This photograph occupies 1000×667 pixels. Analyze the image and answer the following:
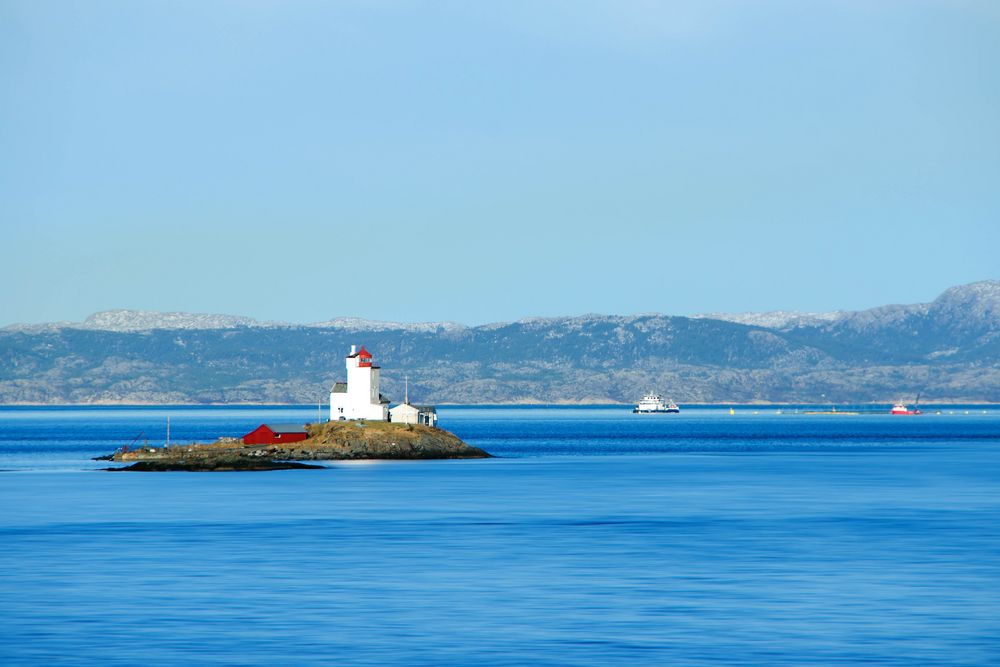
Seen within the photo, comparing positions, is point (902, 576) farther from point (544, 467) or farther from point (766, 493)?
point (544, 467)

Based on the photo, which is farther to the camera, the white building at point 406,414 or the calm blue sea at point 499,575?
the white building at point 406,414

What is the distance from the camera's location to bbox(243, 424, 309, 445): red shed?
15075 centimetres

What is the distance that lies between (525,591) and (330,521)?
97.3 feet

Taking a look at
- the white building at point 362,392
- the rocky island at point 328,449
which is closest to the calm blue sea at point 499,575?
the rocky island at point 328,449

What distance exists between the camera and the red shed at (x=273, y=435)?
151 metres

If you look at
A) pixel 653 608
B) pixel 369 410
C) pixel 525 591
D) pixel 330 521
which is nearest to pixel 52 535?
pixel 330 521

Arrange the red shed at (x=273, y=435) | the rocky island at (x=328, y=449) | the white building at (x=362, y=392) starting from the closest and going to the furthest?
the rocky island at (x=328, y=449)
the red shed at (x=273, y=435)
the white building at (x=362, y=392)

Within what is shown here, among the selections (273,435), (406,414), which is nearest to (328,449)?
(273,435)

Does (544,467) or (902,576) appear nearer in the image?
(902,576)

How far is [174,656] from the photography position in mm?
36000

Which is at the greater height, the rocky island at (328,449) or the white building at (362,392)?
the white building at (362,392)

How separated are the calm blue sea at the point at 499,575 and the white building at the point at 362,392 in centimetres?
4978

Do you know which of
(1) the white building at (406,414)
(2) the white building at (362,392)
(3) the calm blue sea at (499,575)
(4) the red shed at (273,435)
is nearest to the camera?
(3) the calm blue sea at (499,575)

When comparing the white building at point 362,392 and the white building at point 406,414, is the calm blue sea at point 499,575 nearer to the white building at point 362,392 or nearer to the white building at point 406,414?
the white building at point 362,392
